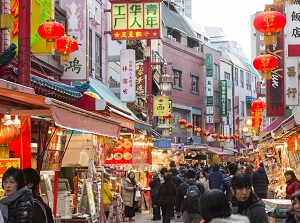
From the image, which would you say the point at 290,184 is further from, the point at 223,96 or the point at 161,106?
the point at 223,96

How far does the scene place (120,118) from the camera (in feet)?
61.6

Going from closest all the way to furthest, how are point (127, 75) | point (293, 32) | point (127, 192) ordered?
point (293, 32)
point (127, 192)
point (127, 75)

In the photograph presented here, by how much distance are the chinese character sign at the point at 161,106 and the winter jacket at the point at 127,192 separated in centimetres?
1603

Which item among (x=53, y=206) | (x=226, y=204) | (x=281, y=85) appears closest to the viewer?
(x=226, y=204)

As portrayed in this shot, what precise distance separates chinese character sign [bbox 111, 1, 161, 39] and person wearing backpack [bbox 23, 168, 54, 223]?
17.4 metres

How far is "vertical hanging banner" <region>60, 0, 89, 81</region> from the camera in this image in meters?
21.5

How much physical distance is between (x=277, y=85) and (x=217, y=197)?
69.2 feet

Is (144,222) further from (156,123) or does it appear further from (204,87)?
(204,87)

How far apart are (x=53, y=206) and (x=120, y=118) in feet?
16.9

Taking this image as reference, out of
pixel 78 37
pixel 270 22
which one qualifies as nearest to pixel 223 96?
pixel 78 37

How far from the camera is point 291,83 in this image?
2570 centimetres

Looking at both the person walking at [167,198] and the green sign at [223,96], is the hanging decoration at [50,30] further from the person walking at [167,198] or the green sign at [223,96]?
the green sign at [223,96]

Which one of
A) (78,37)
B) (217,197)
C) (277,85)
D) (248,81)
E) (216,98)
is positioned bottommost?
(217,197)

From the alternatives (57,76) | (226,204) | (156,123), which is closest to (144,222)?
(57,76)
